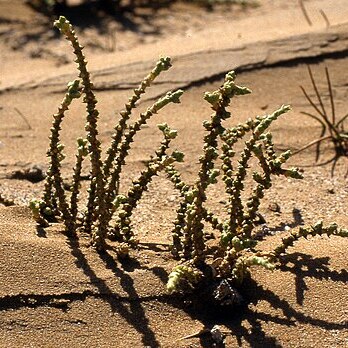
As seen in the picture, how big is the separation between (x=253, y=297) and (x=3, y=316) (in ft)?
2.49

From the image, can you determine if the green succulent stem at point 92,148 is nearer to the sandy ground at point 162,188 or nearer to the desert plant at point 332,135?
the sandy ground at point 162,188

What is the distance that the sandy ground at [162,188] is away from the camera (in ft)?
7.16

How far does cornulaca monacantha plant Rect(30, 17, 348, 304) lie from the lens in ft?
6.77

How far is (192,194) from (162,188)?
3.35ft

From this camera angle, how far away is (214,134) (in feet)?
6.70

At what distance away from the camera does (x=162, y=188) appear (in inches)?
121

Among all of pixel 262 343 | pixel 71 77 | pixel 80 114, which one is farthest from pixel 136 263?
pixel 71 77

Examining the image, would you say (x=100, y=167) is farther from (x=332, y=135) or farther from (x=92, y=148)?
(x=332, y=135)

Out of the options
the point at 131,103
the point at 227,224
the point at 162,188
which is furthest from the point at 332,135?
the point at 131,103

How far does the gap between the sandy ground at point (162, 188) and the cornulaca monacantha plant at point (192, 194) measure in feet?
0.27

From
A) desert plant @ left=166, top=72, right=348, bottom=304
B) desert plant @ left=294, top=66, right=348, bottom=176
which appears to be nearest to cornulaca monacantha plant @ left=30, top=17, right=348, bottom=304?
desert plant @ left=166, top=72, right=348, bottom=304

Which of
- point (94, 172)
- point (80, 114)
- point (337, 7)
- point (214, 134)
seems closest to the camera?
point (214, 134)

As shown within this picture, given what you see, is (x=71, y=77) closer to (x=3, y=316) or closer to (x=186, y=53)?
(x=186, y=53)

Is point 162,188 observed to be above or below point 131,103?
below
